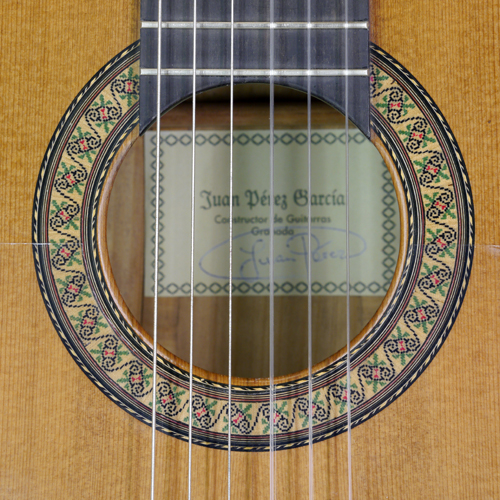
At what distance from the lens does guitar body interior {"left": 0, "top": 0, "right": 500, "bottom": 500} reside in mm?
592

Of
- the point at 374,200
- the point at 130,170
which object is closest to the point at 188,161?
the point at 130,170

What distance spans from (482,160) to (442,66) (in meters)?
0.12

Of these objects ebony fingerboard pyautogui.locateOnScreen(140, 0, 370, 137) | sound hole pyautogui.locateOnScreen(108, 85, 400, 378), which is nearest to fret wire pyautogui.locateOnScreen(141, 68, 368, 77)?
ebony fingerboard pyautogui.locateOnScreen(140, 0, 370, 137)

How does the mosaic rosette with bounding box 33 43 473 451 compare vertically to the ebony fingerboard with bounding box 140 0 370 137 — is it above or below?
below

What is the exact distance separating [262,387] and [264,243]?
1.44ft

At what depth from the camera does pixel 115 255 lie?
103 centimetres

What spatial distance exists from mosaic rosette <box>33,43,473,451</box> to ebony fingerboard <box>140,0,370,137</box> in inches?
1.0

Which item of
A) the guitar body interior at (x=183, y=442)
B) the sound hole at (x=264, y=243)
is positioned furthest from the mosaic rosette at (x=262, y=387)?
the sound hole at (x=264, y=243)

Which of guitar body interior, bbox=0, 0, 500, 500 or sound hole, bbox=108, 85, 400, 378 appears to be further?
sound hole, bbox=108, 85, 400, 378

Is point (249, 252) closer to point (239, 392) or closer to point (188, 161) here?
point (188, 161)

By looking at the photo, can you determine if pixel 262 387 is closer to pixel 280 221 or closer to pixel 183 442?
pixel 183 442

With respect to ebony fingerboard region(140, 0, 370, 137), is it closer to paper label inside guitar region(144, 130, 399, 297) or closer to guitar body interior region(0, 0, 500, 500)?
guitar body interior region(0, 0, 500, 500)

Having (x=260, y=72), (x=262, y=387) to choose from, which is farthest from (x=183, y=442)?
(x=260, y=72)
